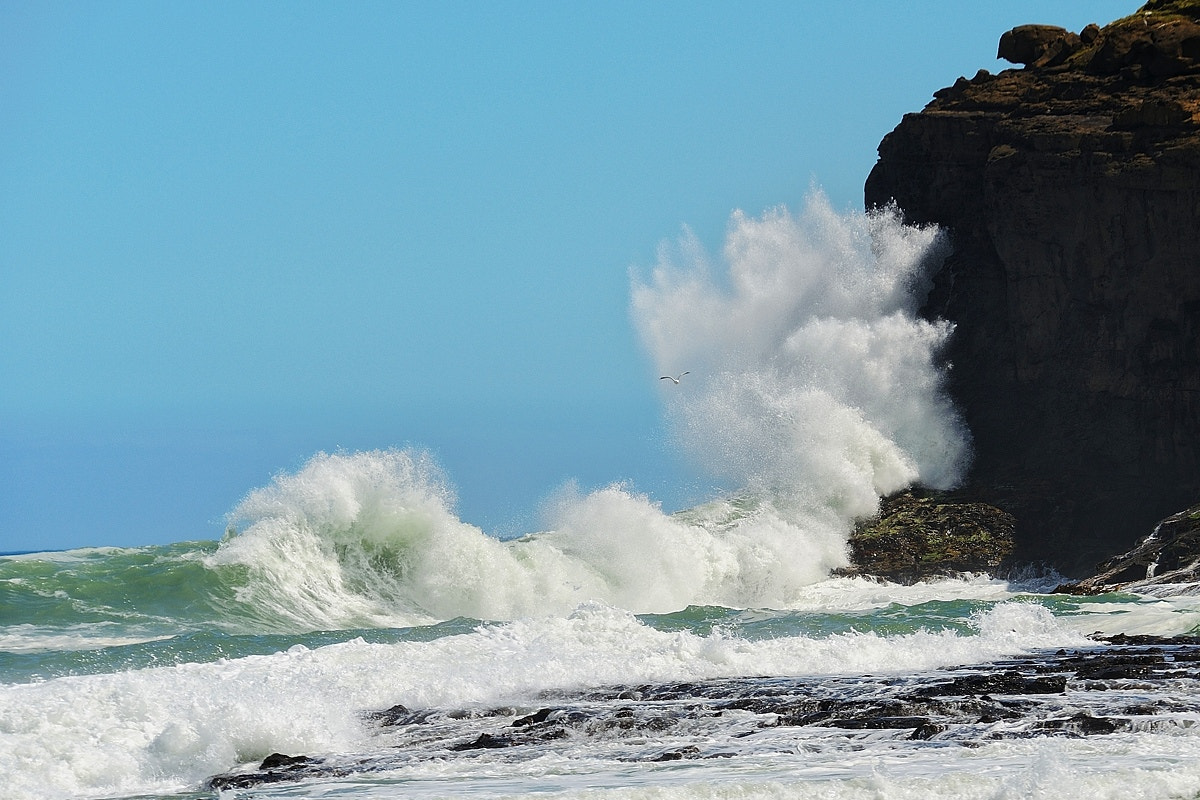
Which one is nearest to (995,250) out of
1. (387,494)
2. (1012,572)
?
(1012,572)

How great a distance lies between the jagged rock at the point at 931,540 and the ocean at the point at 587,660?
1.78 ft

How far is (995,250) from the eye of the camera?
37.2 meters

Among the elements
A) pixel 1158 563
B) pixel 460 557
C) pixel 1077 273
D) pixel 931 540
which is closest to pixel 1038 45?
pixel 1077 273

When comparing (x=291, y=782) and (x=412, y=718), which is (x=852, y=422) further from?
(x=291, y=782)

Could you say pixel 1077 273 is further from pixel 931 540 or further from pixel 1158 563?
pixel 1158 563

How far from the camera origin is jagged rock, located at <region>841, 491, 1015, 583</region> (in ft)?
108

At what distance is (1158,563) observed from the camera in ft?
89.6

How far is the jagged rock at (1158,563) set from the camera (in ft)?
86.1

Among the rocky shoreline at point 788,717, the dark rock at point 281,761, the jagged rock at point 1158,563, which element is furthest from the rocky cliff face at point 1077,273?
the dark rock at point 281,761

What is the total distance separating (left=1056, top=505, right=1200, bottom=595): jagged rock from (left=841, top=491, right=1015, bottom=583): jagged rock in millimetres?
4109

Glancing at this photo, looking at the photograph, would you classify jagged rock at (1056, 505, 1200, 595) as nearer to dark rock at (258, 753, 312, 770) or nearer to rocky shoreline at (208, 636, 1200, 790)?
rocky shoreline at (208, 636, 1200, 790)

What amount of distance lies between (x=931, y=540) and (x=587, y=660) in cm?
1692

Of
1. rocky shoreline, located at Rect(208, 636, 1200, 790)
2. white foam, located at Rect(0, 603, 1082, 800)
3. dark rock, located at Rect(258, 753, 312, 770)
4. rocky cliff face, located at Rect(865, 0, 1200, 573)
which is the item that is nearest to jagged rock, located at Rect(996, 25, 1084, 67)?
rocky cliff face, located at Rect(865, 0, 1200, 573)

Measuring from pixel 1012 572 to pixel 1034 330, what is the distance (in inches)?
235
